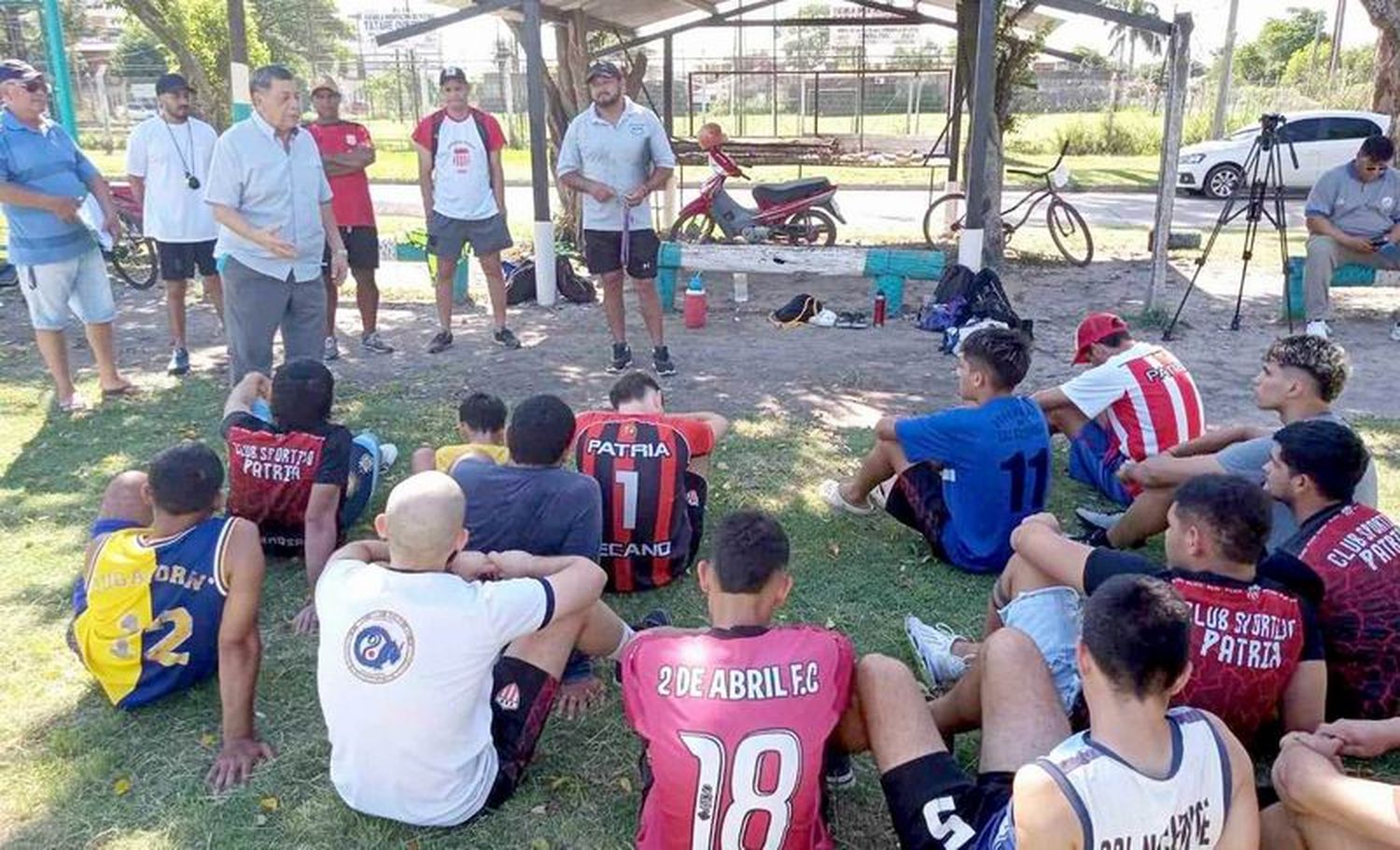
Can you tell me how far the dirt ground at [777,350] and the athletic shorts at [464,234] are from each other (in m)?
0.71

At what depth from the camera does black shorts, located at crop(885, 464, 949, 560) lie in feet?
13.2

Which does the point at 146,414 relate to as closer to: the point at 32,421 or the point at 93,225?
the point at 32,421

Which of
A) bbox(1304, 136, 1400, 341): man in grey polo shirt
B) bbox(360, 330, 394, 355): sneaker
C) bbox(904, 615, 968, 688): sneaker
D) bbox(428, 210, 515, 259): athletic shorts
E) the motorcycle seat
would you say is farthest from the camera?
the motorcycle seat

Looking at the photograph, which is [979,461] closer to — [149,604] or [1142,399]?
[1142,399]

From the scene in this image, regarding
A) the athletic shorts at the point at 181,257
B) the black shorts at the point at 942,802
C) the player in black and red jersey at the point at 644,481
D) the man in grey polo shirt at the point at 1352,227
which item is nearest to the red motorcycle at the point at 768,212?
the man in grey polo shirt at the point at 1352,227

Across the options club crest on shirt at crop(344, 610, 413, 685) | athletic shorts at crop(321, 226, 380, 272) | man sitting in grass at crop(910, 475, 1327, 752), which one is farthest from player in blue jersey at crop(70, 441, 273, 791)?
athletic shorts at crop(321, 226, 380, 272)

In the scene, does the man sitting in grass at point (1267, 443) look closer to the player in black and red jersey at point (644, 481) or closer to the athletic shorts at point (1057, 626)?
the athletic shorts at point (1057, 626)

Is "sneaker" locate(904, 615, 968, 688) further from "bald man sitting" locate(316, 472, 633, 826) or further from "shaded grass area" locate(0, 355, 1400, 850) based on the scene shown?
"bald man sitting" locate(316, 472, 633, 826)

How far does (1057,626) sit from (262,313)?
4.09 metres

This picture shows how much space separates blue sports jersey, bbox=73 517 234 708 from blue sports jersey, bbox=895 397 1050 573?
2394 mm

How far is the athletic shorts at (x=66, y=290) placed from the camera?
566cm

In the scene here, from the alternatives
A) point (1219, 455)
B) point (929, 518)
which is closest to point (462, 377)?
point (929, 518)

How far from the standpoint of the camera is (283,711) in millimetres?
3195

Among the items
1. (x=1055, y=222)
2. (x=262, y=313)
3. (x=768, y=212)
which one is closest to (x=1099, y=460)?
(x=262, y=313)
